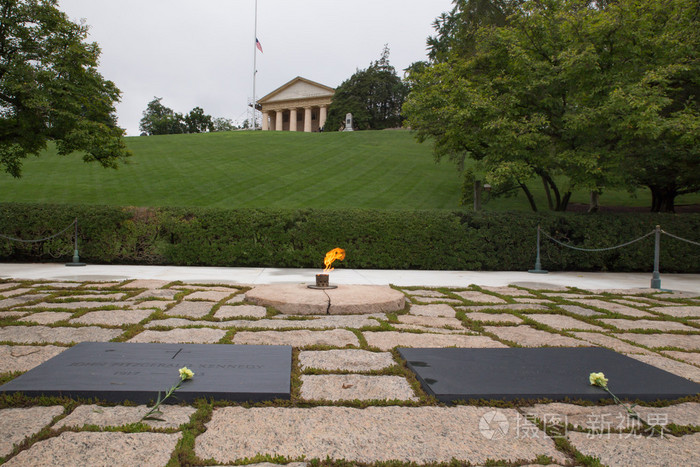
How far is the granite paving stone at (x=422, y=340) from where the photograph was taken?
153 inches

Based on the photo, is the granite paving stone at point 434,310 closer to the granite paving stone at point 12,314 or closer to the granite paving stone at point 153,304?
the granite paving stone at point 153,304

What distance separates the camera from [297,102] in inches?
2689

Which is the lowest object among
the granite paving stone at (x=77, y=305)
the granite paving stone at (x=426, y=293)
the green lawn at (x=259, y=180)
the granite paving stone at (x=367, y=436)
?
the granite paving stone at (x=426, y=293)

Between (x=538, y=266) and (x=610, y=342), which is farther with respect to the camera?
(x=538, y=266)

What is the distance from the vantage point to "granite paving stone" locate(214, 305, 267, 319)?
4941 mm

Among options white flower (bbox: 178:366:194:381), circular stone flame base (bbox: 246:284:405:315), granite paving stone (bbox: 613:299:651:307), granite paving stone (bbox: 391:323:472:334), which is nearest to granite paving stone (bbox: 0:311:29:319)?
circular stone flame base (bbox: 246:284:405:315)

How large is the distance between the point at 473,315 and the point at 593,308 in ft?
6.39

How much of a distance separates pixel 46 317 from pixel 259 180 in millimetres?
21941

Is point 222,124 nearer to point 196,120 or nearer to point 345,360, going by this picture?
point 196,120

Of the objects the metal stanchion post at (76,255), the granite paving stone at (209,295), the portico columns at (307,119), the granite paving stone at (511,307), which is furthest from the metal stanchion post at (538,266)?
the portico columns at (307,119)

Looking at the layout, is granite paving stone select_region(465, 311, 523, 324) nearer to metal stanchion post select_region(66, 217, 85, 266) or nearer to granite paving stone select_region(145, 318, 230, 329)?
granite paving stone select_region(145, 318, 230, 329)

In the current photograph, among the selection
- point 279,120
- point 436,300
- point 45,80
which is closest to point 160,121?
point 279,120

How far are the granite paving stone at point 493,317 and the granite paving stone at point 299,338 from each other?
1.80 metres

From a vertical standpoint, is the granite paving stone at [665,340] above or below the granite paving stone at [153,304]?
below
